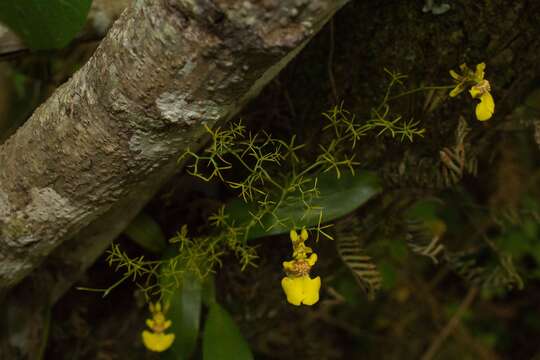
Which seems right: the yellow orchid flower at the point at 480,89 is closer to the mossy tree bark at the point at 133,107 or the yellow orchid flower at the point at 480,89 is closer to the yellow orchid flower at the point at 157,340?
the mossy tree bark at the point at 133,107

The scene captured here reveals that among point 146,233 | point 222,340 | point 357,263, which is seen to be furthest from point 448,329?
point 146,233

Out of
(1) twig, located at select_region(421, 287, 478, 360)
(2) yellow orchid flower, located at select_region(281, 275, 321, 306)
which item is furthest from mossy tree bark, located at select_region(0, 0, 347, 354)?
(1) twig, located at select_region(421, 287, 478, 360)

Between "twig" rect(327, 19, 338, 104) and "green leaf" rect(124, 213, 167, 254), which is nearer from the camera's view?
"twig" rect(327, 19, 338, 104)

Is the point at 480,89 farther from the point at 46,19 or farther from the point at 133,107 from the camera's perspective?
the point at 46,19

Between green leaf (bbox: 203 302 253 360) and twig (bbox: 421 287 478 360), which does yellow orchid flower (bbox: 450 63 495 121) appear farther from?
twig (bbox: 421 287 478 360)

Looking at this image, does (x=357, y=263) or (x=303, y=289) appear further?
(x=357, y=263)

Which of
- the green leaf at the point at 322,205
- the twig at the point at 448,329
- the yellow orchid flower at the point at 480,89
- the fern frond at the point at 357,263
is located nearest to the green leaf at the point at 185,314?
the green leaf at the point at 322,205

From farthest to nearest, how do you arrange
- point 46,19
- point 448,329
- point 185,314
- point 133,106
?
point 448,329 < point 185,314 < point 46,19 < point 133,106
